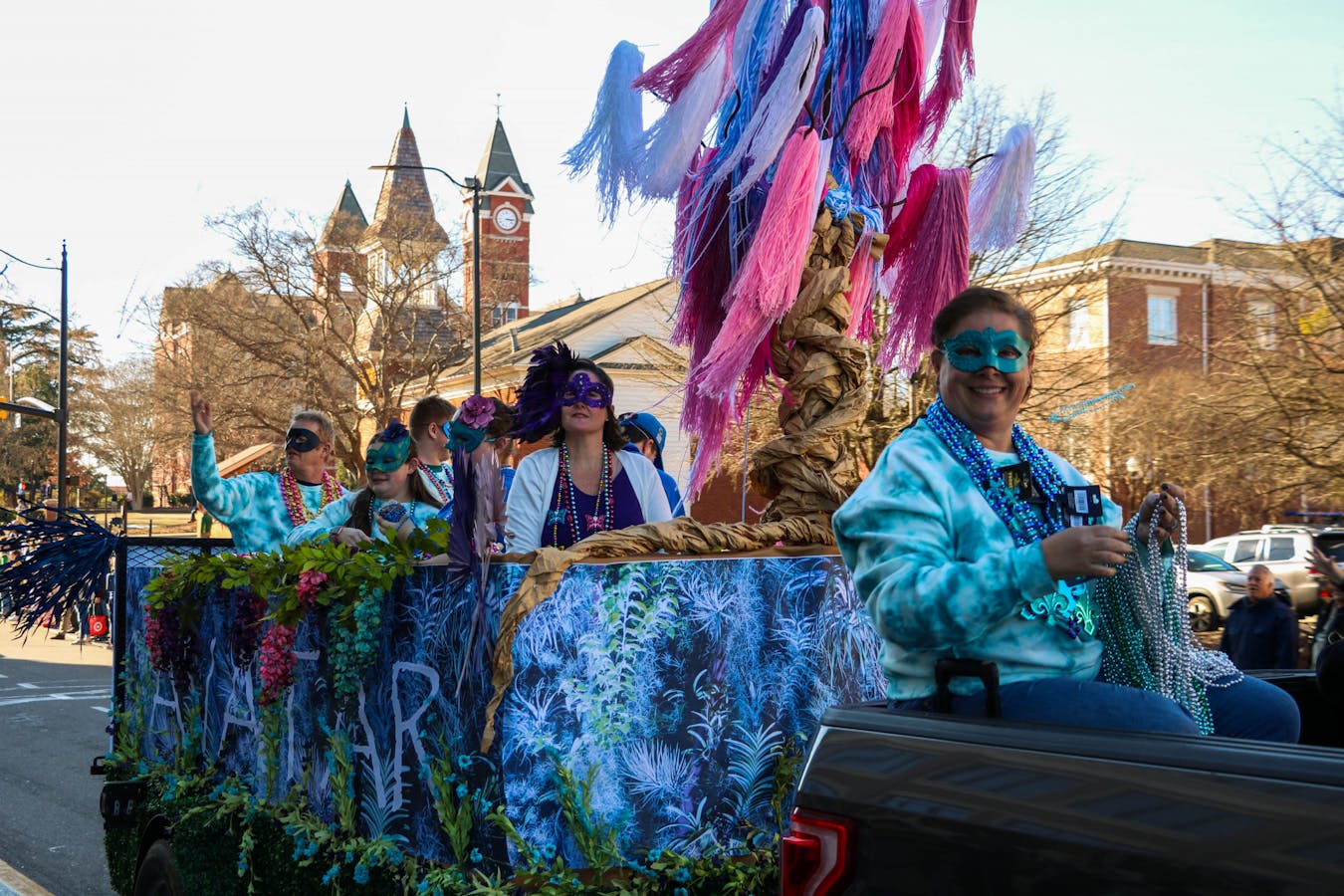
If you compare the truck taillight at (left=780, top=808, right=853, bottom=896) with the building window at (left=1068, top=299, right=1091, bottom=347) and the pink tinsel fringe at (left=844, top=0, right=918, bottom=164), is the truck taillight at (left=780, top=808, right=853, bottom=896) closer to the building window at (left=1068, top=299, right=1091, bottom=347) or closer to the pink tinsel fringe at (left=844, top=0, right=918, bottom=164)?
the pink tinsel fringe at (left=844, top=0, right=918, bottom=164)

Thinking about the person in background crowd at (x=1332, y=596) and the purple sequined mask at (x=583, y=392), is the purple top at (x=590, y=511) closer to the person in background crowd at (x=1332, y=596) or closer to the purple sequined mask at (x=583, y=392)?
the purple sequined mask at (x=583, y=392)

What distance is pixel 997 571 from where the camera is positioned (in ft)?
7.43

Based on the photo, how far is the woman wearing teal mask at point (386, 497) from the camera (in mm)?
5254

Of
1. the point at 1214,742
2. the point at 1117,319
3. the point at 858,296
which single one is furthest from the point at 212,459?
the point at 1117,319

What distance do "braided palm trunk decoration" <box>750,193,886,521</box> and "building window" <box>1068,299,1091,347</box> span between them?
16.5 meters

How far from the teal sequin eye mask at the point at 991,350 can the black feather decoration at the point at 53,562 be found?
156 inches

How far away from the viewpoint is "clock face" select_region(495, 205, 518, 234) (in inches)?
3066

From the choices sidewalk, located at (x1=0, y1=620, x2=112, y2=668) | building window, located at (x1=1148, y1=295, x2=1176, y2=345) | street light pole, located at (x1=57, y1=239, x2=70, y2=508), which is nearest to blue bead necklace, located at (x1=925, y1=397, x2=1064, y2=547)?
sidewalk, located at (x1=0, y1=620, x2=112, y2=668)

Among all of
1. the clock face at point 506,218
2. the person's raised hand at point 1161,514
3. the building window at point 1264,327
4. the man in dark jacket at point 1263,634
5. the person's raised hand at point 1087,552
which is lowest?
the man in dark jacket at point 1263,634

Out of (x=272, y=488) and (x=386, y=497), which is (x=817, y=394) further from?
(x=272, y=488)

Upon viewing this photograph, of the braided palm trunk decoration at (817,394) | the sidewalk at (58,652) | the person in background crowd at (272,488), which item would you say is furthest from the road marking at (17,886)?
the sidewalk at (58,652)

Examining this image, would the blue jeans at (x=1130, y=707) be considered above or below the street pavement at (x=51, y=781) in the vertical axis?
above

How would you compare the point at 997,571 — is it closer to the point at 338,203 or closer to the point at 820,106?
the point at 820,106

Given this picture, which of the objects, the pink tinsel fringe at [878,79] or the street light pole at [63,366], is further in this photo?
the street light pole at [63,366]
